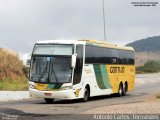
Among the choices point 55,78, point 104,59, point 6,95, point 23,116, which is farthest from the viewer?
point 6,95

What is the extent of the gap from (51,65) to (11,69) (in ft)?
86.9

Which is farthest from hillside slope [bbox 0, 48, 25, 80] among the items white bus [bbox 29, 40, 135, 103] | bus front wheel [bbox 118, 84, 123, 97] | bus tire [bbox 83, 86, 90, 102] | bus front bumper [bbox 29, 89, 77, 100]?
bus front bumper [bbox 29, 89, 77, 100]

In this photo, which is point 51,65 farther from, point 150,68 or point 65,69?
point 150,68

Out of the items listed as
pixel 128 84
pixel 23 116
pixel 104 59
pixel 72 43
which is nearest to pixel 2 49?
pixel 128 84

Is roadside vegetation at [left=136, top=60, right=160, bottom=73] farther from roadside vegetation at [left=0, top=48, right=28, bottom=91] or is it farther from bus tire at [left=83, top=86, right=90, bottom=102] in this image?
bus tire at [left=83, top=86, right=90, bottom=102]

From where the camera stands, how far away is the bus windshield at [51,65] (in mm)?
28766

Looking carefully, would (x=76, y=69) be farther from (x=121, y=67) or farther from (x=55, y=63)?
(x=121, y=67)

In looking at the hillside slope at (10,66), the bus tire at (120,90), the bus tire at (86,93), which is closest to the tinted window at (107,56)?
the bus tire at (86,93)

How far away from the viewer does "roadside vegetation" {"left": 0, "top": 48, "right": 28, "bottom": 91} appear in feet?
172

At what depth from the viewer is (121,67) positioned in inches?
1485

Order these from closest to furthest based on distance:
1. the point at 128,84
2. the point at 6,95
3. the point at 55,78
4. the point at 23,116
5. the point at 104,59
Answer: the point at 23,116, the point at 55,78, the point at 104,59, the point at 6,95, the point at 128,84

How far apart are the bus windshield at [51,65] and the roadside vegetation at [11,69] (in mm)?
21565

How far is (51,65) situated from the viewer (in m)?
28.9

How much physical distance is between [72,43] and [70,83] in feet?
7.09
